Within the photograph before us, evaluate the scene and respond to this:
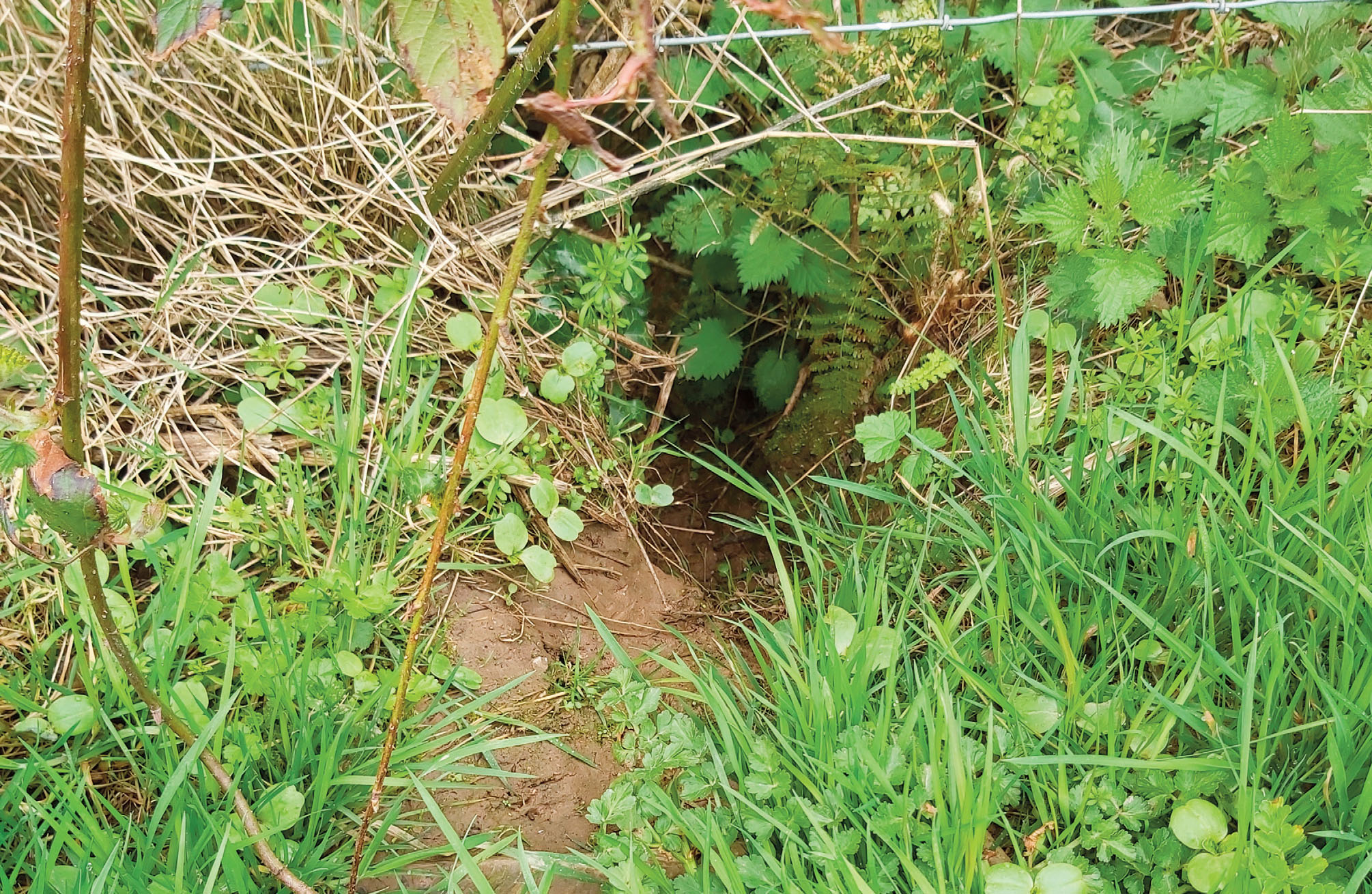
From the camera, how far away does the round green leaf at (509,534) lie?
184cm

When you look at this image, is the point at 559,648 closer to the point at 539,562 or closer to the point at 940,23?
the point at 539,562

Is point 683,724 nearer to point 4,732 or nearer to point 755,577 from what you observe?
point 755,577

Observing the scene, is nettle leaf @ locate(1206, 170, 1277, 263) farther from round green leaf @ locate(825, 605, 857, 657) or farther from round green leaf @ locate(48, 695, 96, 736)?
round green leaf @ locate(48, 695, 96, 736)

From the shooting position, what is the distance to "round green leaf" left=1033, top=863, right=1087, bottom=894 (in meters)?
1.25

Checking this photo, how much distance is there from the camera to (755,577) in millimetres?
2381

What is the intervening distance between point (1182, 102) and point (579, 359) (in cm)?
149

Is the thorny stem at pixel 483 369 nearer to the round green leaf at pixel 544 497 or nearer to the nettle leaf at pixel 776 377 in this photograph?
the round green leaf at pixel 544 497

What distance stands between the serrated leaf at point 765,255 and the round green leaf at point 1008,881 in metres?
1.34

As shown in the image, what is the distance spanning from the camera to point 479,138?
1802 millimetres

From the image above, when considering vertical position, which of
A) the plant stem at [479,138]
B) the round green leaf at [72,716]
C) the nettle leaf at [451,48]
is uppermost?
the nettle leaf at [451,48]

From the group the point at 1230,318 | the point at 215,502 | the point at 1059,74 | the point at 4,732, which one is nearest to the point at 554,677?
the point at 215,502

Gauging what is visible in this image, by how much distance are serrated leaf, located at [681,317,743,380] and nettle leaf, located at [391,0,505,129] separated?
1.61 metres

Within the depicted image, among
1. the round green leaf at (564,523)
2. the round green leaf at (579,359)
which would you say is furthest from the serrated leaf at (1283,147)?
the round green leaf at (564,523)

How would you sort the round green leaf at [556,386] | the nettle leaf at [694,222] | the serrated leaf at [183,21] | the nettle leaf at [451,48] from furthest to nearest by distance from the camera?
the nettle leaf at [694,222] → the round green leaf at [556,386] → the serrated leaf at [183,21] → the nettle leaf at [451,48]
